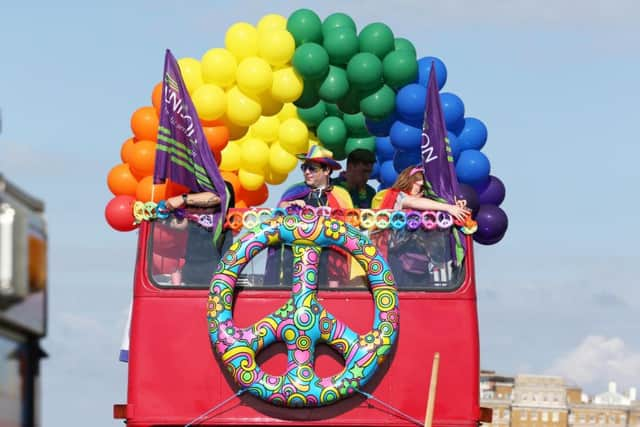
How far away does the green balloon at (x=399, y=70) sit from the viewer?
1600 cm

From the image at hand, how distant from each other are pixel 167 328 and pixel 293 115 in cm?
554

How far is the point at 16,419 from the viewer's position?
498 centimetres

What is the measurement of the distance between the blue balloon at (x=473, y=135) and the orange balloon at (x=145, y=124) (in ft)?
10.4

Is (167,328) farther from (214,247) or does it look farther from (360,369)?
(360,369)

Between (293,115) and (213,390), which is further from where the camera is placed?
(293,115)

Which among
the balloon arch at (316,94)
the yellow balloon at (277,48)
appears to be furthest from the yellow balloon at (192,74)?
the yellow balloon at (277,48)

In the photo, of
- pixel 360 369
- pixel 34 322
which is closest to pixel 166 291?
pixel 360 369

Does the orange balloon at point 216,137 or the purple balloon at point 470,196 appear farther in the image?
the orange balloon at point 216,137

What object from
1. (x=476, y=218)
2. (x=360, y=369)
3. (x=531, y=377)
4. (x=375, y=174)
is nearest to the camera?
(x=360, y=369)

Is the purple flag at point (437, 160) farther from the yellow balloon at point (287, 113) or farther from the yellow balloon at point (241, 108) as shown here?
the yellow balloon at point (287, 113)

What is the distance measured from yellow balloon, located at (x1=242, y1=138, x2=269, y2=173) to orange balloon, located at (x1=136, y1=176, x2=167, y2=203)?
5.76ft

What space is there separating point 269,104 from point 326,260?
400cm

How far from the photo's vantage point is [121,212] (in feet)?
52.1

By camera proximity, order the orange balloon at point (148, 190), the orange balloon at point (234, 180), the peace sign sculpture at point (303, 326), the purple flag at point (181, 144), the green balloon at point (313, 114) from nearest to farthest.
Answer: the peace sign sculpture at point (303, 326)
the purple flag at point (181, 144)
the orange balloon at point (148, 190)
the orange balloon at point (234, 180)
the green balloon at point (313, 114)
